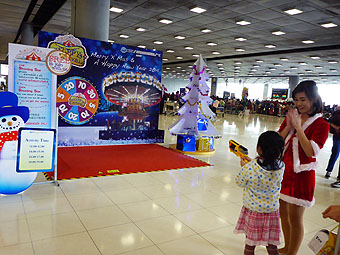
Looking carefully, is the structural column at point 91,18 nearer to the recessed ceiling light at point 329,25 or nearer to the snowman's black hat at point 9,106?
the snowman's black hat at point 9,106

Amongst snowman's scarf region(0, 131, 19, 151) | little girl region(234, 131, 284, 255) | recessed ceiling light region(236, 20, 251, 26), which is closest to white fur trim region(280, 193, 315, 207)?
little girl region(234, 131, 284, 255)

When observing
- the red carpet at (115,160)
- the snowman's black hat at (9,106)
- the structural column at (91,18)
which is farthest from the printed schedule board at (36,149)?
the structural column at (91,18)

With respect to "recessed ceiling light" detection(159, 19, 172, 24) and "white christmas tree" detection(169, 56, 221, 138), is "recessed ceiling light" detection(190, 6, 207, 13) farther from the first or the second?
"white christmas tree" detection(169, 56, 221, 138)

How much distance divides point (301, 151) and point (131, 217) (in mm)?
1986

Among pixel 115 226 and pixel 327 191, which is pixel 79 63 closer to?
pixel 115 226

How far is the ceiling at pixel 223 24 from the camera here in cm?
773

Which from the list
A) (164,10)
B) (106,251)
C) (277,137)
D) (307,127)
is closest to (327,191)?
(307,127)

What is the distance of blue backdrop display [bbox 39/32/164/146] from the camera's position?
6.77 m

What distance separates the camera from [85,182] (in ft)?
14.4

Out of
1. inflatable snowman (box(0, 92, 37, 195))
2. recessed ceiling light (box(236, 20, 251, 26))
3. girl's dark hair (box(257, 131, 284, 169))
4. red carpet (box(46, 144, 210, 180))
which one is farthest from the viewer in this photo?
recessed ceiling light (box(236, 20, 251, 26))

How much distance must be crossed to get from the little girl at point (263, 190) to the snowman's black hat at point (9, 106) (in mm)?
2812

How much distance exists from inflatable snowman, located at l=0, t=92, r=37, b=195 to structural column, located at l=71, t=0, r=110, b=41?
4256 millimetres

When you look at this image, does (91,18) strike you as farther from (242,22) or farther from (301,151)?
(301,151)

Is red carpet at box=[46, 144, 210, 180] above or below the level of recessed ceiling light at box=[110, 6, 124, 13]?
below
